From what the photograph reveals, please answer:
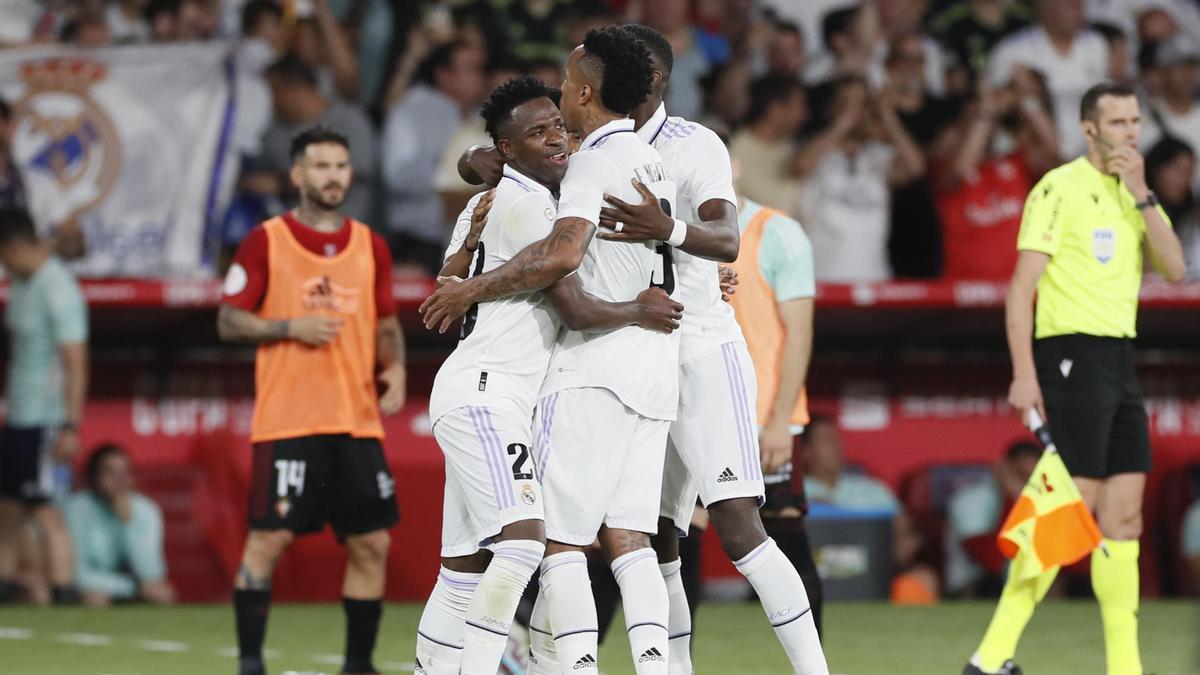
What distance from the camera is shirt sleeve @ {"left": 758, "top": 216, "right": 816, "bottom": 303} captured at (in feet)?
25.3

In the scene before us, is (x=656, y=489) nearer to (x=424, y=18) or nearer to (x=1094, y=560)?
(x=1094, y=560)

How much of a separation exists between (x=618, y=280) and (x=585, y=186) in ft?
1.34

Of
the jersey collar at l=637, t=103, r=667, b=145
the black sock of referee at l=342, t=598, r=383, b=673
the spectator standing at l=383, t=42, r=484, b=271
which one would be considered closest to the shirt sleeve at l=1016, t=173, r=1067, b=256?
the jersey collar at l=637, t=103, r=667, b=145

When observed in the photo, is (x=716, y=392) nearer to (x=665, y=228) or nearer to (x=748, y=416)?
(x=748, y=416)

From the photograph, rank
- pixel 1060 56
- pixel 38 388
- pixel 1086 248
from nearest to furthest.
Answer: pixel 1086 248
pixel 38 388
pixel 1060 56

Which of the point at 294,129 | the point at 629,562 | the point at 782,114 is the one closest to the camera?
the point at 629,562

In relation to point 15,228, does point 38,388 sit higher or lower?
lower

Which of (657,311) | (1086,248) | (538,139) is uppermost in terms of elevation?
(538,139)

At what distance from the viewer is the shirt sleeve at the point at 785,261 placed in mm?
7723

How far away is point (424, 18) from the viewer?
14109mm

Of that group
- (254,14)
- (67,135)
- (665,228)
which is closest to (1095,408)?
(665,228)

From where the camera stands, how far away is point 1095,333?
7625mm

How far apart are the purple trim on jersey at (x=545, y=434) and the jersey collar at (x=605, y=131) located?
854 millimetres

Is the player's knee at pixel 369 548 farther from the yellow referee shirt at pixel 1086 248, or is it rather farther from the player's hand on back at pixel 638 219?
the yellow referee shirt at pixel 1086 248
